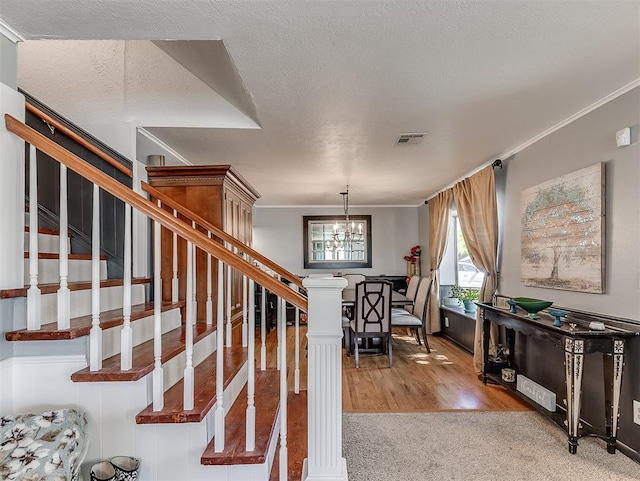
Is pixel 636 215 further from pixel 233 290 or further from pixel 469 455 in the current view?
pixel 233 290

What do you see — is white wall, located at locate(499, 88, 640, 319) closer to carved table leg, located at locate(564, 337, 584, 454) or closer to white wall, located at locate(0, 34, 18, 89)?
carved table leg, located at locate(564, 337, 584, 454)

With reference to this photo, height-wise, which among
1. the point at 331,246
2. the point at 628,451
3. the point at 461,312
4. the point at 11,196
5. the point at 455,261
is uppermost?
the point at 11,196

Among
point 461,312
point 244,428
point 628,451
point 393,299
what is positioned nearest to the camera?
point 244,428

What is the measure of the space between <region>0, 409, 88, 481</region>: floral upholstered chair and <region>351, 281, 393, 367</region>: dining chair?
3039 mm

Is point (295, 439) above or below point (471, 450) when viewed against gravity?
above

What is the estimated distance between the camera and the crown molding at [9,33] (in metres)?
1.62

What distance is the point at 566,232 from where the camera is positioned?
9.22 ft

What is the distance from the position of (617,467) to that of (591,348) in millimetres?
687

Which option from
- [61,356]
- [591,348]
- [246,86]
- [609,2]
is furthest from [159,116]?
[591,348]

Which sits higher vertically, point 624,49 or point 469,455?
point 624,49

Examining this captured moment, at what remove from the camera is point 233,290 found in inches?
Answer: 117

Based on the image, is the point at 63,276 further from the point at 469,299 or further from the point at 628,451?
the point at 469,299

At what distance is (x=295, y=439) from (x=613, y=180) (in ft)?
8.78

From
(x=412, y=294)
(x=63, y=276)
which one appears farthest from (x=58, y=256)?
(x=412, y=294)
